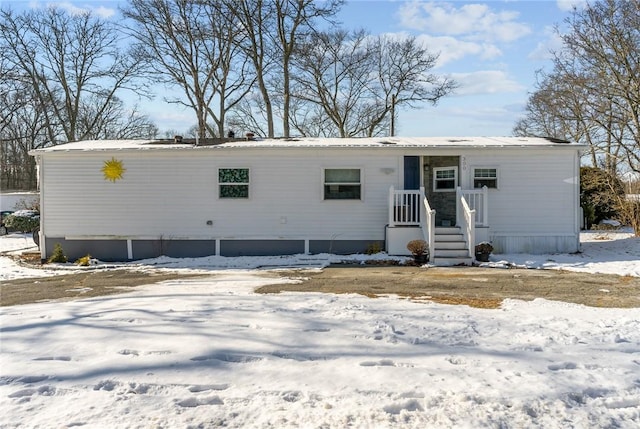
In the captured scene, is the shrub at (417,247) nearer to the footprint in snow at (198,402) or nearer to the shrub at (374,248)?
the shrub at (374,248)

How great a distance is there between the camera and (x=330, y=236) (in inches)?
488

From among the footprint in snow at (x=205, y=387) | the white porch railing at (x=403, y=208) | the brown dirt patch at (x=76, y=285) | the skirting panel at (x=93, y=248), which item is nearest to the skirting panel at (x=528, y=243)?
the white porch railing at (x=403, y=208)

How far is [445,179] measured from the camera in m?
13.4

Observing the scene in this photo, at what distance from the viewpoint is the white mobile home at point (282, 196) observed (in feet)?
39.9

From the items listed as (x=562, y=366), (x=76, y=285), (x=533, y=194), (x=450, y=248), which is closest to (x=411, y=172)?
(x=450, y=248)

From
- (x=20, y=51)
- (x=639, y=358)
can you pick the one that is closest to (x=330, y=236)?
(x=639, y=358)

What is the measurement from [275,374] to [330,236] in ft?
29.7

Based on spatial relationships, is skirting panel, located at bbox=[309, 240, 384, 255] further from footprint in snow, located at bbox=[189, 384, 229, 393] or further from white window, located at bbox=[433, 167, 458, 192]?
footprint in snow, located at bbox=[189, 384, 229, 393]

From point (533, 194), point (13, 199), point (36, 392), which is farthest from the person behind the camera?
point (13, 199)

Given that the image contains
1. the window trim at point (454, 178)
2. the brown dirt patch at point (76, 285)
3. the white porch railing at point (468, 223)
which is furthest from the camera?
the window trim at point (454, 178)

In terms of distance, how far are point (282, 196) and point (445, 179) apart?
4.74 meters

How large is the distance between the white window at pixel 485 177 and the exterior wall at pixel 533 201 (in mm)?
133

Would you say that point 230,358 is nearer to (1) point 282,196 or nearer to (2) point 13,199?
(1) point 282,196

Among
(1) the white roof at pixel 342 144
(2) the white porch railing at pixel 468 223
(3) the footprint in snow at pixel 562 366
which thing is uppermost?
(1) the white roof at pixel 342 144
